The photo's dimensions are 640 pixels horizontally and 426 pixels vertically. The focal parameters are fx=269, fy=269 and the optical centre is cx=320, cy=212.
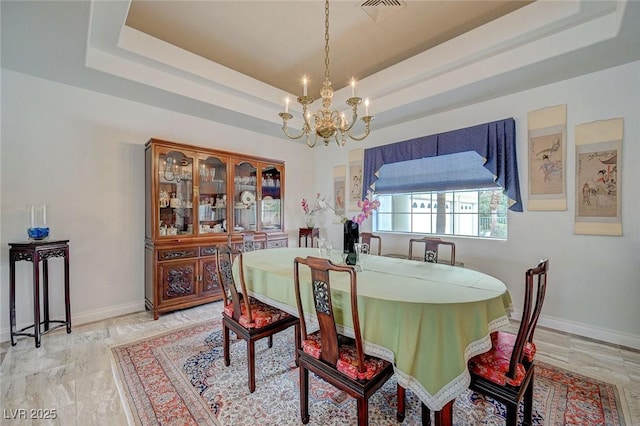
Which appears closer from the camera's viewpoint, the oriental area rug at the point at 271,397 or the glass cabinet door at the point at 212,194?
the oriental area rug at the point at 271,397

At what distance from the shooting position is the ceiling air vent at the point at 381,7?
237cm

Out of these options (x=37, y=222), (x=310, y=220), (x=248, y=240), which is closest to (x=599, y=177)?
(x=248, y=240)

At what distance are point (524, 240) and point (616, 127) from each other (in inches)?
51.1

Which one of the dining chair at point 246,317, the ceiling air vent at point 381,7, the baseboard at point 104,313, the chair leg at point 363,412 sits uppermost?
the ceiling air vent at point 381,7

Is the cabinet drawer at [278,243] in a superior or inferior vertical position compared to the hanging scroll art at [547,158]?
inferior

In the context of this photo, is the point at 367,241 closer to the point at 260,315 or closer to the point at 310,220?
the point at 260,315

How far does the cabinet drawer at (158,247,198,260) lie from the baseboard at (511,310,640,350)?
160 inches

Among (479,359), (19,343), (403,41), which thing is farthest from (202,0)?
(19,343)

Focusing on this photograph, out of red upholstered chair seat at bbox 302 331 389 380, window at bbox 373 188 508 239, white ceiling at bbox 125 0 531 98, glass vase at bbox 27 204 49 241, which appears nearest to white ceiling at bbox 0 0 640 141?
white ceiling at bbox 125 0 531 98

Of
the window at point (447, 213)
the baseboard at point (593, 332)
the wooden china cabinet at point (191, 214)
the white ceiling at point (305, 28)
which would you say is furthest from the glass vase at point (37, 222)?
the baseboard at point (593, 332)

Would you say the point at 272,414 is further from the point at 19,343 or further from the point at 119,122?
the point at 119,122

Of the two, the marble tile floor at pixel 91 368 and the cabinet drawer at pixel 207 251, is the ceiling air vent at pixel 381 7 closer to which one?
the cabinet drawer at pixel 207 251

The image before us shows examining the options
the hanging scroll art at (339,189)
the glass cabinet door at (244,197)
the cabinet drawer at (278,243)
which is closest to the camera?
the glass cabinet door at (244,197)

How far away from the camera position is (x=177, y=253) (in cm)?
325
